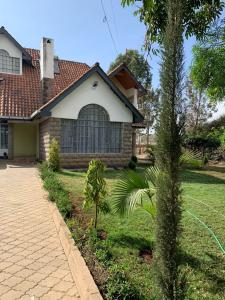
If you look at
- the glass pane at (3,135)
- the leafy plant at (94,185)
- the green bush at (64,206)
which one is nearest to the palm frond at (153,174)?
the leafy plant at (94,185)

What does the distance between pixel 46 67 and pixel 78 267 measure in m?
15.2

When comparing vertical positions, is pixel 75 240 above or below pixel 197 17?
below

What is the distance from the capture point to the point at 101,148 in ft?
56.4

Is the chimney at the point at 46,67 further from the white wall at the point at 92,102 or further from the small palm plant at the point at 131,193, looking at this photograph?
the small palm plant at the point at 131,193

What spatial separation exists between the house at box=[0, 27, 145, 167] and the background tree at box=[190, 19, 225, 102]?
350 inches

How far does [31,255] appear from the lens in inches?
198

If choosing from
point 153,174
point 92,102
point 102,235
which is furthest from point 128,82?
point 153,174

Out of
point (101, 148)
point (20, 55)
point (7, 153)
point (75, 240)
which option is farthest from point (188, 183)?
point (20, 55)

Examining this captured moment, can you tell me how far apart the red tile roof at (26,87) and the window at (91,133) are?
331 cm

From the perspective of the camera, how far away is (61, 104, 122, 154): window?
53.3 ft

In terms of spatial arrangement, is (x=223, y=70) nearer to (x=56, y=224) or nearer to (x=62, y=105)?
(x=56, y=224)

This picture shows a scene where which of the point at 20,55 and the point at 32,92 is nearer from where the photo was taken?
the point at 32,92

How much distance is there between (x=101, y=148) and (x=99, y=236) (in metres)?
11.7

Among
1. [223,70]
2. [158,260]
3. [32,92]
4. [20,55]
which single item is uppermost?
[20,55]
